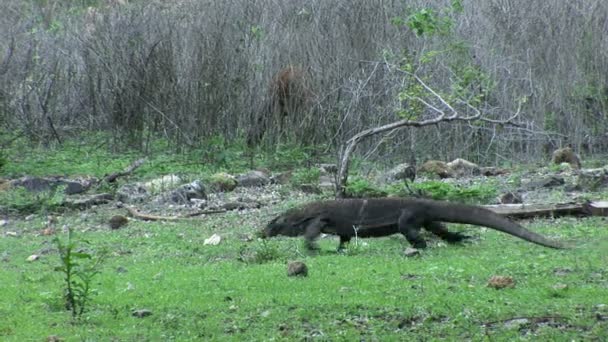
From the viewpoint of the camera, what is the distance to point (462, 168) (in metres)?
13.5

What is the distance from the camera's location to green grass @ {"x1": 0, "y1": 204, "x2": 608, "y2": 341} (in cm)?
A: 577

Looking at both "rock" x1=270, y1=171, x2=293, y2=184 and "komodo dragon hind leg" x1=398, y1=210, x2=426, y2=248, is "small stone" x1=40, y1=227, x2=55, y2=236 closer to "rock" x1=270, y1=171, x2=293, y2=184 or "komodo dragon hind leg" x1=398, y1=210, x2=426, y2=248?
"rock" x1=270, y1=171, x2=293, y2=184

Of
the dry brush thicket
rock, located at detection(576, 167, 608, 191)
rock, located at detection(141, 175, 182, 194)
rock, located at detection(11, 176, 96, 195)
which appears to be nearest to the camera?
rock, located at detection(576, 167, 608, 191)

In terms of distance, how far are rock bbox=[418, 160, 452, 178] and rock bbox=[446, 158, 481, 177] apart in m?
0.09

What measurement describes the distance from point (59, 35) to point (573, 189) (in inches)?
454

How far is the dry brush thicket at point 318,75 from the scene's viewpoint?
49.1 ft

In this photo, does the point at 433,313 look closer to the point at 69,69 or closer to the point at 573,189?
the point at 573,189

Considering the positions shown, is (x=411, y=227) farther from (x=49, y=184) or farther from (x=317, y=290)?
(x=49, y=184)

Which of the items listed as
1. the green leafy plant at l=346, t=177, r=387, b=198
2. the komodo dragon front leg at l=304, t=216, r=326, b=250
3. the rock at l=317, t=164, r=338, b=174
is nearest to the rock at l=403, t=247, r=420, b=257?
the komodo dragon front leg at l=304, t=216, r=326, b=250

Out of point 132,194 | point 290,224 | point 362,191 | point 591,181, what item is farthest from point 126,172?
point 591,181

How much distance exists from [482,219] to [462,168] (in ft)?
19.0

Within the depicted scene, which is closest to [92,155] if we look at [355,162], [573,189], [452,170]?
[355,162]

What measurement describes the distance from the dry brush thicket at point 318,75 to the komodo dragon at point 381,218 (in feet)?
18.4

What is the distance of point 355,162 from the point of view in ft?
45.0
